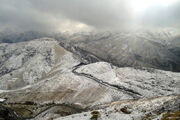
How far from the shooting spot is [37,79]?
173625mm

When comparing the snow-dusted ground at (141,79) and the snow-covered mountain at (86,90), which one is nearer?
the snow-covered mountain at (86,90)

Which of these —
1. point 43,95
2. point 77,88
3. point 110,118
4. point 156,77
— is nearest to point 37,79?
point 43,95

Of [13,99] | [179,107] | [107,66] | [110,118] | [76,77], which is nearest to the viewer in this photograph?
[179,107]

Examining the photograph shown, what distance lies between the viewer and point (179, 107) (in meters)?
41.0

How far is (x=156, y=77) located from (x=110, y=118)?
10303 cm

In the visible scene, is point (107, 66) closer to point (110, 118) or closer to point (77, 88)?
point (77, 88)

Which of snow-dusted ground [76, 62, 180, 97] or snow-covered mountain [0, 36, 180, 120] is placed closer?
snow-covered mountain [0, 36, 180, 120]

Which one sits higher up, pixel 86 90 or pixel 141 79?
pixel 141 79

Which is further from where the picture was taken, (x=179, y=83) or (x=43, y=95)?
(x=43, y=95)

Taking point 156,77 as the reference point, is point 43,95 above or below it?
below

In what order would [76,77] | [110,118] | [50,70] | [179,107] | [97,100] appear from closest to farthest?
[179,107] → [110,118] → [97,100] → [76,77] → [50,70]

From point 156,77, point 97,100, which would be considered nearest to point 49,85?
point 97,100

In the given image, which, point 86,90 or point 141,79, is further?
point 141,79

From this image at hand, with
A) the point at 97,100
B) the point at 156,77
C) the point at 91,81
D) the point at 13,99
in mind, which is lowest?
the point at 13,99
